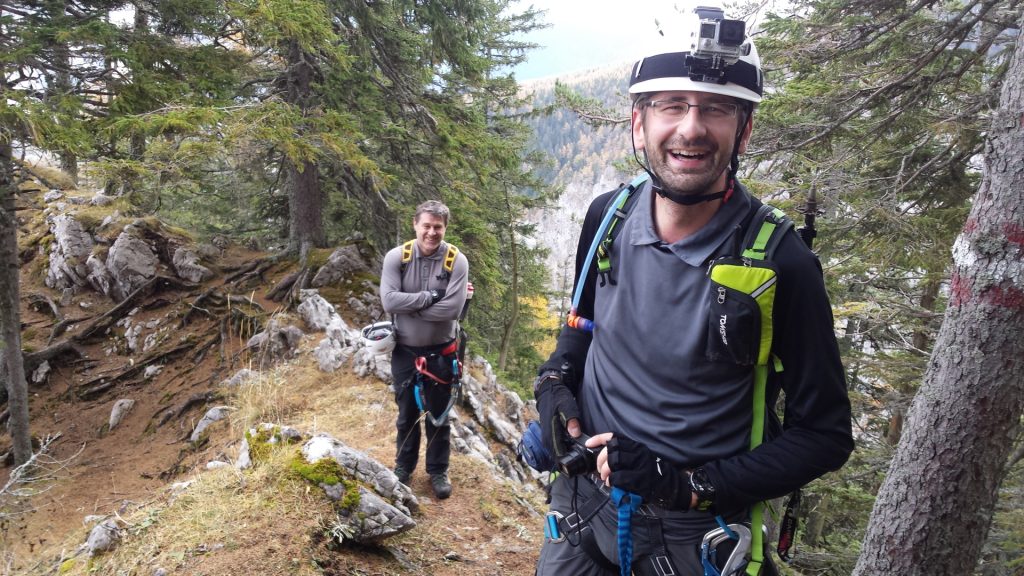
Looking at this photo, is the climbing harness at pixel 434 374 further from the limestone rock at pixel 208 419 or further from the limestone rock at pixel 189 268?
the limestone rock at pixel 189 268

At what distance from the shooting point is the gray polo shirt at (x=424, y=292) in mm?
5258

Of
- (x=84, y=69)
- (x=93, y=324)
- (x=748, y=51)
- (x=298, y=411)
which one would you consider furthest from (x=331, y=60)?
(x=748, y=51)

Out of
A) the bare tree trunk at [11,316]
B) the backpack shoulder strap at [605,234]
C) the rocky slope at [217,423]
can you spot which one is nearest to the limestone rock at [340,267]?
the rocky slope at [217,423]

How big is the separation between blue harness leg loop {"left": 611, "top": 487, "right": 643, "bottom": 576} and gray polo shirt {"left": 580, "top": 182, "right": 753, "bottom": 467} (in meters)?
0.19

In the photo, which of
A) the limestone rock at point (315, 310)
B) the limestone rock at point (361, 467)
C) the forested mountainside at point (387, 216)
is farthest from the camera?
the limestone rock at point (315, 310)

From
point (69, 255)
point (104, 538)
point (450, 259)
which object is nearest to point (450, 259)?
point (450, 259)

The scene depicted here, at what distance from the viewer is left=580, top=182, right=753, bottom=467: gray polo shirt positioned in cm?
183

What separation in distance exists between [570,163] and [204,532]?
15576 cm

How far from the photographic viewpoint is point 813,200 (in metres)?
2.11

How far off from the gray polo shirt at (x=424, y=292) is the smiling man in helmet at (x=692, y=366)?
323 centimetres

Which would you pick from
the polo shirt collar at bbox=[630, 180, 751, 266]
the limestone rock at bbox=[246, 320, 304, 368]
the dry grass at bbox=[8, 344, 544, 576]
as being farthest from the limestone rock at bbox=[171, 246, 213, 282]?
the polo shirt collar at bbox=[630, 180, 751, 266]

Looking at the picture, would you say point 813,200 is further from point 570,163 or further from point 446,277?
point 570,163

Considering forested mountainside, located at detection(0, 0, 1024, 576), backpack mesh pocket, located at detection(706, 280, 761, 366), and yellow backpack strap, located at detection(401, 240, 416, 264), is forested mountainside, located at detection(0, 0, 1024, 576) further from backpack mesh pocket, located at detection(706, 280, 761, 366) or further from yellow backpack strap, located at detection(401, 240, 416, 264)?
yellow backpack strap, located at detection(401, 240, 416, 264)

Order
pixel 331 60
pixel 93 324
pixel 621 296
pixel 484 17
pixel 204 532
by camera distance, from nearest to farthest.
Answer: pixel 621 296
pixel 204 532
pixel 331 60
pixel 484 17
pixel 93 324
